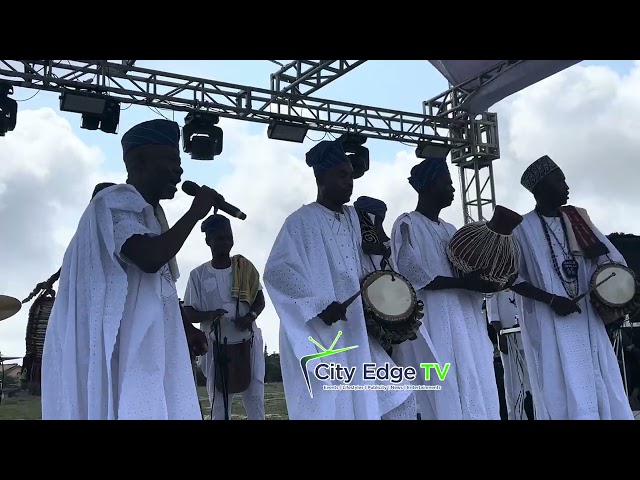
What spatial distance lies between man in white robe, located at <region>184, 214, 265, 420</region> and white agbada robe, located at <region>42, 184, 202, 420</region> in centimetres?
265

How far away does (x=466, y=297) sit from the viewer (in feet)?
15.8

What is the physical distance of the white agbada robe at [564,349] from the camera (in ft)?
15.6

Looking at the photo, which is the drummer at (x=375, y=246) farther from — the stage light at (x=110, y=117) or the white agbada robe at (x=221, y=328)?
the stage light at (x=110, y=117)

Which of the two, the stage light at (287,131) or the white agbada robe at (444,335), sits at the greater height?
the stage light at (287,131)

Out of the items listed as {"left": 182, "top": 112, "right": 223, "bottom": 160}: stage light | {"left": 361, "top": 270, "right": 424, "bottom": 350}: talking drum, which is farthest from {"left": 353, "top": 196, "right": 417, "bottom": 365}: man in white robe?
{"left": 182, "top": 112, "right": 223, "bottom": 160}: stage light

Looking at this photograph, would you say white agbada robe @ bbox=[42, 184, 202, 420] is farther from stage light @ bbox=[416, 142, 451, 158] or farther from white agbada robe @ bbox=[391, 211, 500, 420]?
stage light @ bbox=[416, 142, 451, 158]

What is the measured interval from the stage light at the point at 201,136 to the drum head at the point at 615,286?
5278 mm

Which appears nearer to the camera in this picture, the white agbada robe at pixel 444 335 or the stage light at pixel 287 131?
the white agbada robe at pixel 444 335

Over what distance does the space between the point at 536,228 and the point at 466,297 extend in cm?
75

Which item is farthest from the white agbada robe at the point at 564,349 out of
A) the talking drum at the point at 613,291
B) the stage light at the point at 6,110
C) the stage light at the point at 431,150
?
the stage light at the point at 6,110

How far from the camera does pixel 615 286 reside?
4.77 m

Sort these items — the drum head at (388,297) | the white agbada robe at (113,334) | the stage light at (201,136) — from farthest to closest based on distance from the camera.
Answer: the stage light at (201,136) → the drum head at (388,297) → the white agbada robe at (113,334)

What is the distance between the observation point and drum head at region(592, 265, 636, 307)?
15.6 ft
